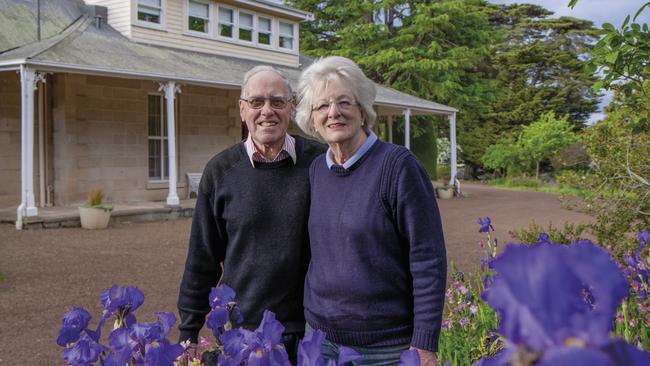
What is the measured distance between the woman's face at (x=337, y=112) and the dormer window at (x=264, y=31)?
1768cm

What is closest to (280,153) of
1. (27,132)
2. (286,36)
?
(27,132)

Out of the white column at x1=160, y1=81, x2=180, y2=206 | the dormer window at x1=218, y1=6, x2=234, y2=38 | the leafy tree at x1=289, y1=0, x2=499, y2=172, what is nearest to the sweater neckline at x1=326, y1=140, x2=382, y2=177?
the white column at x1=160, y1=81, x2=180, y2=206

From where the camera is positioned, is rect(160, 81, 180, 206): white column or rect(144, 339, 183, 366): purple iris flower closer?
rect(144, 339, 183, 366): purple iris flower

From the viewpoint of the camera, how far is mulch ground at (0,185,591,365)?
5.19 meters

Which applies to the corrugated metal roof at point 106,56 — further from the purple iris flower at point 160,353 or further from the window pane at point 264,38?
the purple iris flower at point 160,353

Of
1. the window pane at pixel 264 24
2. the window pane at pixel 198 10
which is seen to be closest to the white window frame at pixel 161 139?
the window pane at pixel 198 10

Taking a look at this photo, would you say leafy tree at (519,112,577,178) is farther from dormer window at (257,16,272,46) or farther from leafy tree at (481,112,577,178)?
dormer window at (257,16,272,46)

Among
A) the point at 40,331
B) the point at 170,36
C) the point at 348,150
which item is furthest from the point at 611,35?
the point at 170,36

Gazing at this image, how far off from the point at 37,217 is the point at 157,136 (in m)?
4.87

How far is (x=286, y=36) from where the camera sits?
20328 mm

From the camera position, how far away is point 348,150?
7.22ft

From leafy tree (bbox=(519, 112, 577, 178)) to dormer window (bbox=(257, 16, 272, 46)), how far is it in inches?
538

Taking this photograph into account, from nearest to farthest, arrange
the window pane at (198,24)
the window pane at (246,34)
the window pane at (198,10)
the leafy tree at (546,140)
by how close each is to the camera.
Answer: the window pane at (198,10) → the window pane at (198,24) → the window pane at (246,34) → the leafy tree at (546,140)

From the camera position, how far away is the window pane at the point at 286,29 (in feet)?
66.3
